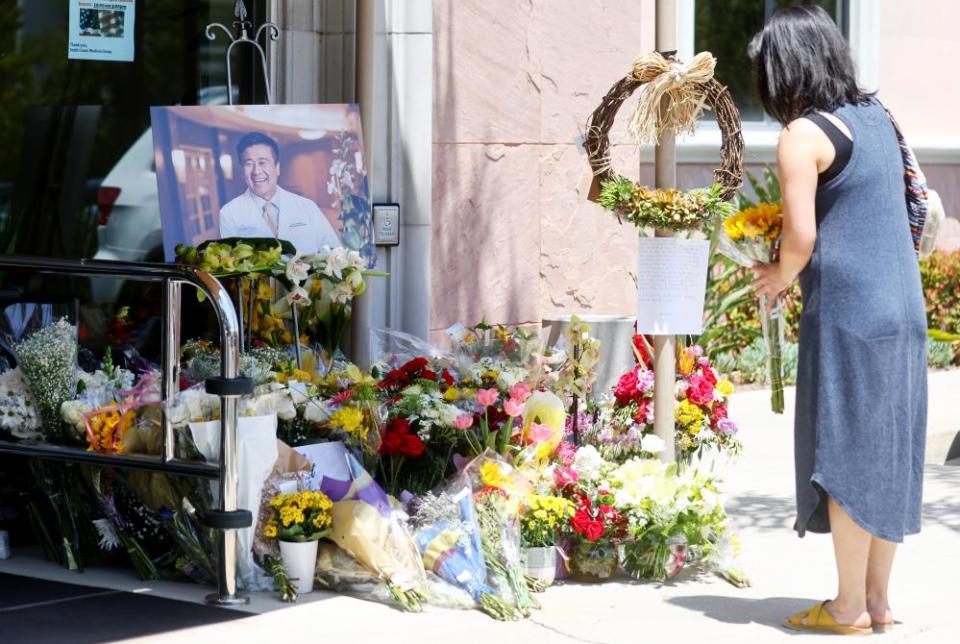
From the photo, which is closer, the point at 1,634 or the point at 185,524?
the point at 1,634

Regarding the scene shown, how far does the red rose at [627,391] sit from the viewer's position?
588 cm

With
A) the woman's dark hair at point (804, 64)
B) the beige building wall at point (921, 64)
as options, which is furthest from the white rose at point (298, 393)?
the beige building wall at point (921, 64)

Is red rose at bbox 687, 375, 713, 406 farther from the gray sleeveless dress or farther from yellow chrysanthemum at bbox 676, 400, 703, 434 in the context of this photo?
the gray sleeveless dress

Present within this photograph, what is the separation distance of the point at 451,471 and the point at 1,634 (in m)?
1.65

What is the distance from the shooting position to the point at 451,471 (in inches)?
211

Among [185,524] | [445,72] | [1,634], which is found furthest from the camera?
[445,72]

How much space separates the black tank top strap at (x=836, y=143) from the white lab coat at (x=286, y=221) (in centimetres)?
219

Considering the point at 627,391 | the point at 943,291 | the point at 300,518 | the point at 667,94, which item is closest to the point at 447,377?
the point at 627,391

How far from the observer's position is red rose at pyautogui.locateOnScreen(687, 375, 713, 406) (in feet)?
19.3

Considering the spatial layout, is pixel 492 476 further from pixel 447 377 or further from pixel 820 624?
pixel 820 624

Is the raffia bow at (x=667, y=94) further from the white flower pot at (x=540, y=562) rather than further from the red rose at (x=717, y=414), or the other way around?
the white flower pot at (x=540, y=562)

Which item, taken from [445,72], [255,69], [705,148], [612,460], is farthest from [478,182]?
[705,148]

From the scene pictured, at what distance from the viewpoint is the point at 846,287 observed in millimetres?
4375

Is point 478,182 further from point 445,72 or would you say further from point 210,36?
point 210,36
